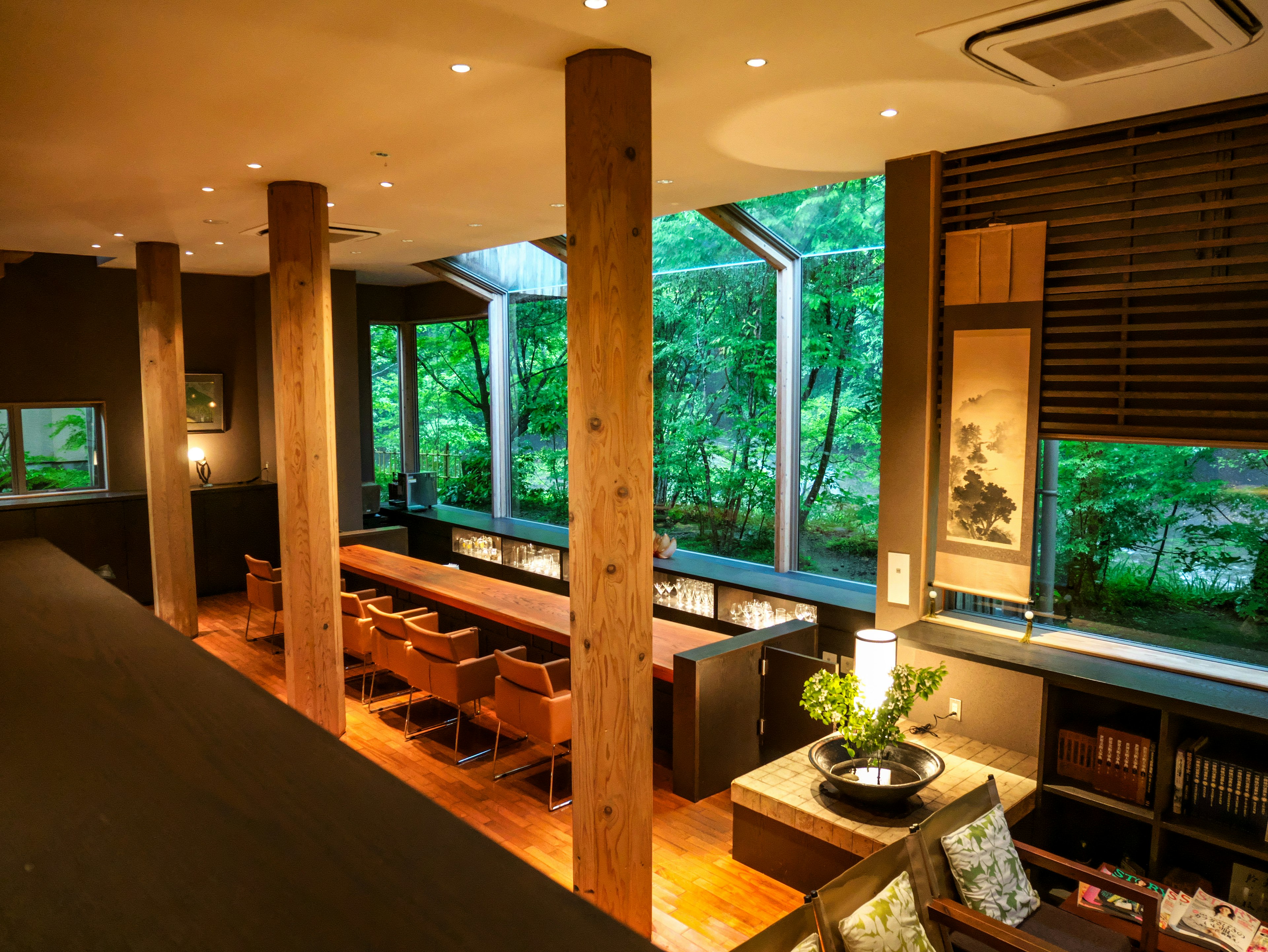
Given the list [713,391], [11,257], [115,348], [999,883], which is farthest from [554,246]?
[999,883]

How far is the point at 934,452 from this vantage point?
477 cm

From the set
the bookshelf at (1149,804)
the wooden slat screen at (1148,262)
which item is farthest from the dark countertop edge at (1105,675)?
the wooden slat screen at (1148,262)

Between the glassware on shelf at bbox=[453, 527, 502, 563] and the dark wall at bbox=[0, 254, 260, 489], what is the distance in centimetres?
257

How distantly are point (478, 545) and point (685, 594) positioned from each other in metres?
3.33

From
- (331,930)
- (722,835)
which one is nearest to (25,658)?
(331,930)

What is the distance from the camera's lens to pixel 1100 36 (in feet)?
9.54

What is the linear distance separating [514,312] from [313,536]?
5.55 meters

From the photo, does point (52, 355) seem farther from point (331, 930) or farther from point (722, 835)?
point (331, 930)

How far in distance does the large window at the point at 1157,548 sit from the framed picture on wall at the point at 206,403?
27.8 feet

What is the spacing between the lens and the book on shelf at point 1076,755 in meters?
4.05

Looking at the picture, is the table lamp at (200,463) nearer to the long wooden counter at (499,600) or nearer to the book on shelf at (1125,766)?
the long wooden counter at (499,600)

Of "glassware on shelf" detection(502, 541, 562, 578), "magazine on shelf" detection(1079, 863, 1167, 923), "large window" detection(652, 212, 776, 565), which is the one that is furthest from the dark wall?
"magazine on shelf" detection(1079, 863, 1167, 923)

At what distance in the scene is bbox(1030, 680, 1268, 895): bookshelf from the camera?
3662 mm

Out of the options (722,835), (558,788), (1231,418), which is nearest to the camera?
(1231,418)
